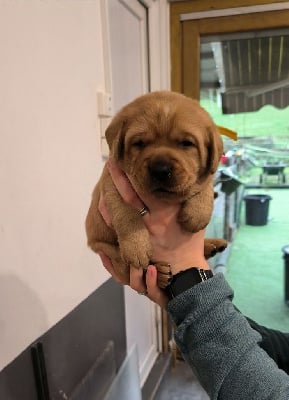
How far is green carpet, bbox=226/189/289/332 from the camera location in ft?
10.7

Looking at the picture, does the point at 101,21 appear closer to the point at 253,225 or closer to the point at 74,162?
the point at 74,162

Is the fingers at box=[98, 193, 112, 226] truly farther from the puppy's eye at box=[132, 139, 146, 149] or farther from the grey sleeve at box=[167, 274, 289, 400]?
the grey sleeve at box=[167, 274, 289, 400]

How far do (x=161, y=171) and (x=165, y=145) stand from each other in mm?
113

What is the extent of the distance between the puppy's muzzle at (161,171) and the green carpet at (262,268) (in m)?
2.36

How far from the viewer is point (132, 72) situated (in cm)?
258

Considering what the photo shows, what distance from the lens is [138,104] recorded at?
1173mm

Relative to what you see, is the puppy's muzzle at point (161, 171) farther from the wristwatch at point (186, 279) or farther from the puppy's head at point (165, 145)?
the wristwatch at point (186, 279)

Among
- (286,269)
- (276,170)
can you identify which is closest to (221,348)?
(276,170)

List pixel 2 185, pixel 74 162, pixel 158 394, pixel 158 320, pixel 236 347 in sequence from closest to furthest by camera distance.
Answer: pixel 236 347, pixel 2 185, pixel 74 162, pixel 158 394, pixel 158 320

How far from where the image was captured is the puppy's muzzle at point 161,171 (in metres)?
1.03

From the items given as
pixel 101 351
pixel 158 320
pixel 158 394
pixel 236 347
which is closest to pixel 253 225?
pixel 158 320

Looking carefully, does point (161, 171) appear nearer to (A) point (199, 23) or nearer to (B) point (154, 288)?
(B) point (154, 288)

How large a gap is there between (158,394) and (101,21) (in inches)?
95.0

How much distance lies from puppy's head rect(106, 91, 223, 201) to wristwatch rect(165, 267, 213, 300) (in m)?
0.23
